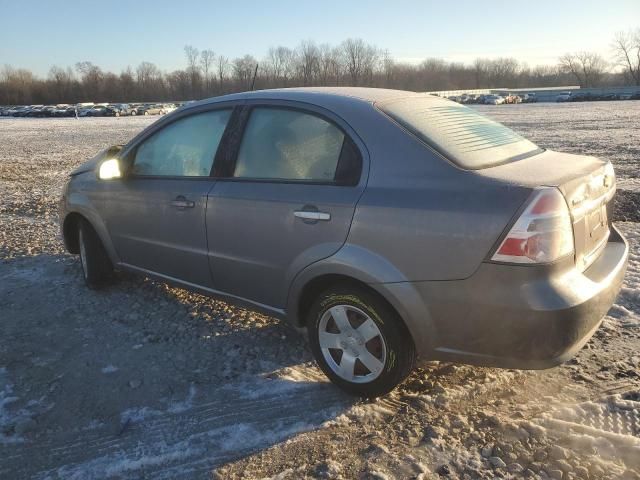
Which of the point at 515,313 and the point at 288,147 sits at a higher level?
the point at 288,147

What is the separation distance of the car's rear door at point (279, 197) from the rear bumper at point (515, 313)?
0.68 m

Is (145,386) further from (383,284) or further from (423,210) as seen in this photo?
(423,210)

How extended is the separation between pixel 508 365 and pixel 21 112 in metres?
71.6

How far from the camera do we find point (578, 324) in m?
2.44

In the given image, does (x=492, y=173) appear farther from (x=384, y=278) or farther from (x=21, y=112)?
(x=21, y=112)

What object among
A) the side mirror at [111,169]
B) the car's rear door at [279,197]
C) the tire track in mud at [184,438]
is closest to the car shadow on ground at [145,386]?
the tire track in mud at [184,438]

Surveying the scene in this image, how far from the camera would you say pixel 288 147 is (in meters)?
3.23

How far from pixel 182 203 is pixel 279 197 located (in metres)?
0.92

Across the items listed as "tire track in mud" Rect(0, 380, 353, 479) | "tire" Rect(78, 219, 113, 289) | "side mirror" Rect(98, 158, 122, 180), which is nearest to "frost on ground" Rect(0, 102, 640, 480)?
"tire track in mud" Rect(0, 380, 353, 479)

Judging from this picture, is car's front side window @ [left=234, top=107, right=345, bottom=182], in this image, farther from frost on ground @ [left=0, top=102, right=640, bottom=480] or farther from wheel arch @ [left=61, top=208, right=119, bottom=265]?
wheel arch @ [left=61, top=208, right=119, bottom=265]

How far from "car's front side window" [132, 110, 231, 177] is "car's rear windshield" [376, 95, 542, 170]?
1.24 metres

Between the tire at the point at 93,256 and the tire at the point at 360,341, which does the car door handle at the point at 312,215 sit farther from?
the tire at the point at 93,256

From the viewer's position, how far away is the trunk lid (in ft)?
8.22

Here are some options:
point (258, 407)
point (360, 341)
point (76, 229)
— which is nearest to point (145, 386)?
point (258, 407)
